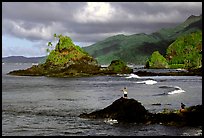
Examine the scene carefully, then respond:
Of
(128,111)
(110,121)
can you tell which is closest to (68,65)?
(110,121)

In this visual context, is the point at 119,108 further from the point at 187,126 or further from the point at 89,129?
the point at 187,126

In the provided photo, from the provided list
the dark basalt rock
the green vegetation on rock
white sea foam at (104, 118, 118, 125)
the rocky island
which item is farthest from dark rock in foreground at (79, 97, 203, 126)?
the green vegetation on rock

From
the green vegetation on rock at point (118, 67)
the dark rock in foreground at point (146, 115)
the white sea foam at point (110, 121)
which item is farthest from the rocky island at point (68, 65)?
the dark rock in foreground at point (146, 115)

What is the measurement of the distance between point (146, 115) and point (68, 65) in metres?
124

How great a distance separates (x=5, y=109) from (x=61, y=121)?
43.1ft

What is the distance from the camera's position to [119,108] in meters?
34.6

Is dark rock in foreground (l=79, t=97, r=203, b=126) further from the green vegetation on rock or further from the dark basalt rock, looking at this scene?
the green vegetation on rock

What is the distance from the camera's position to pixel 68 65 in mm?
156250

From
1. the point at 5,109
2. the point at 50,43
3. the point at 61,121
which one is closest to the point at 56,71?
the point at 50,43

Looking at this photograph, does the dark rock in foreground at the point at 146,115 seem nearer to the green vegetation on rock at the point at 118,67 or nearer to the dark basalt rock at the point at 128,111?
the dark basalt rock at the point at 128,111

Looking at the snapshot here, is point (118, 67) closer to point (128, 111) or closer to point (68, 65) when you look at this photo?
point (68, 65)

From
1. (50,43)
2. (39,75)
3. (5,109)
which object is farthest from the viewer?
(50,43)

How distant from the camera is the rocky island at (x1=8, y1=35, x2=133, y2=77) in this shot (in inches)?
5945

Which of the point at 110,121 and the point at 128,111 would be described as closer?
the point at 128,111
